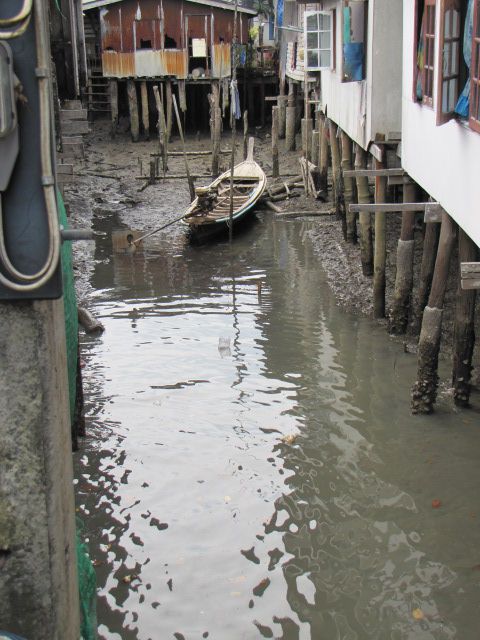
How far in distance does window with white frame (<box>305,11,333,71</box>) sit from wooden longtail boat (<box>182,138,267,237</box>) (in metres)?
3.35

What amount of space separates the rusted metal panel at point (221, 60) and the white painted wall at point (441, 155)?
19809 millimetres

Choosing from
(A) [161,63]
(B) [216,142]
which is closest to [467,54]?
(B) [216,142]

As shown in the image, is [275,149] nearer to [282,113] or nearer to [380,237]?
[282,113]

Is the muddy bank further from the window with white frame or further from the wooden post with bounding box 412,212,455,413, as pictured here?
the window with white frame

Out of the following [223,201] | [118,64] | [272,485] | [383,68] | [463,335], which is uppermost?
[118,64]

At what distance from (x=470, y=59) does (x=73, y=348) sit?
3.88 metres

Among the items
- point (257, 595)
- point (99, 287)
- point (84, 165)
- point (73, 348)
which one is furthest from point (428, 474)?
point (84, 165)

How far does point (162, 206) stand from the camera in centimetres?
2027

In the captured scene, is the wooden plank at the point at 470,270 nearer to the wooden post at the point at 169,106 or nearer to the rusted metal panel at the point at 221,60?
the wooden post at the point at 169,106

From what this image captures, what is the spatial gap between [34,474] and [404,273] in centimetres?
779

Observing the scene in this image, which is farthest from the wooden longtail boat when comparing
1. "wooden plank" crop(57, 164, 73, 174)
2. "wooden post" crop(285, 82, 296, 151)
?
"wooden plank" crop(57, 164, 73, 174)

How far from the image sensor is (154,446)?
25.6 feet

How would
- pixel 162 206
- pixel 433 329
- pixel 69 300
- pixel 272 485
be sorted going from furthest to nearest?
pixel 162 206, pixel 433 329, pixel 272 485, pixel 69 300

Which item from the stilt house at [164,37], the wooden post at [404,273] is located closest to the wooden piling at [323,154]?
the wooden post at [404,273]
